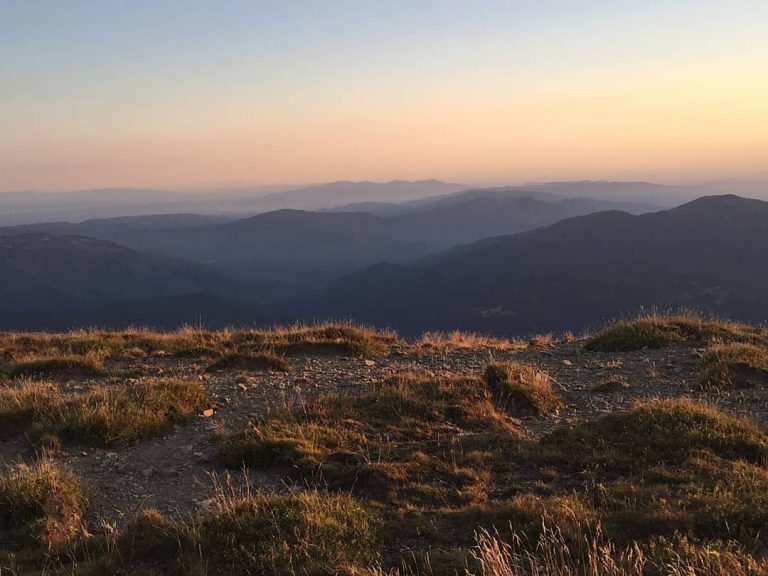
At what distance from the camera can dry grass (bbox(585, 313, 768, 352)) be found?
15222 mm

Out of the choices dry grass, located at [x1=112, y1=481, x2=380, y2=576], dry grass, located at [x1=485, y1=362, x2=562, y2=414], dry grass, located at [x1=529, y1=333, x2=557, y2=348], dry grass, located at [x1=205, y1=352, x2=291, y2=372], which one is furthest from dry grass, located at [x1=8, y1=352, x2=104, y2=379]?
dry grass, located at [x1=529, y1=333, x2=557, y2=348]

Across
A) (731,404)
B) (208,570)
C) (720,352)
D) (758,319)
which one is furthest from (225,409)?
(758,319)

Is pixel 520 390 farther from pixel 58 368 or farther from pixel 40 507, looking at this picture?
pixel 58 368

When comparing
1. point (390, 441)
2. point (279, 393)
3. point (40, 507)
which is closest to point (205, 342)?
point (279, 393)

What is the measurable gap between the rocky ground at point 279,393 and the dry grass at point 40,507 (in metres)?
0.31

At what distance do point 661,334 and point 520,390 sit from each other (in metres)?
7.17

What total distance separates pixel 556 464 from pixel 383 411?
3.09 meters

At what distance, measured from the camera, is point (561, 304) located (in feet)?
639

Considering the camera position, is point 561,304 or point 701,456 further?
point 561,304

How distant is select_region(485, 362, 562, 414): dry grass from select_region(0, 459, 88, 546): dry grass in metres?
6.99

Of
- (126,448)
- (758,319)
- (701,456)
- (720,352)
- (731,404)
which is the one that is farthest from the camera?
(758,319)

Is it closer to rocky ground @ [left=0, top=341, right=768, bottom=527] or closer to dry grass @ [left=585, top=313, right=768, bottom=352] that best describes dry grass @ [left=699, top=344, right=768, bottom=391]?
rocky ground @ [left=0, top=341, right=768, bottom=527]

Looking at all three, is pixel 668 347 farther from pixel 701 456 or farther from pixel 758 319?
pixel 758 319

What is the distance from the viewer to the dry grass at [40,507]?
5.83 m
